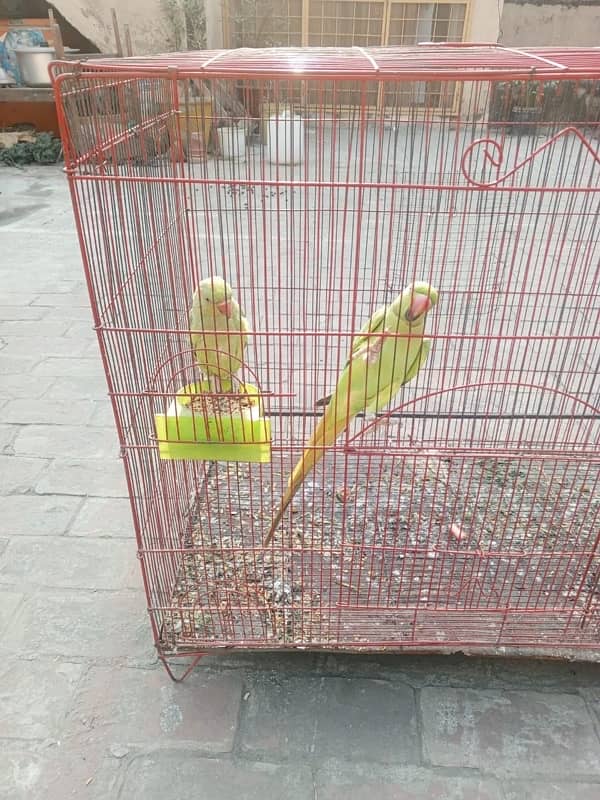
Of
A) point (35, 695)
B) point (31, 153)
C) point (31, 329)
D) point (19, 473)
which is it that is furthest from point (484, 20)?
point (35, 695)

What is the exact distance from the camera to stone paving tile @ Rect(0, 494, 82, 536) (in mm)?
2348

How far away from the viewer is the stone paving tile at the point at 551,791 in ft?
5.10

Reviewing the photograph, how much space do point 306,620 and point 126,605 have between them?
65cm

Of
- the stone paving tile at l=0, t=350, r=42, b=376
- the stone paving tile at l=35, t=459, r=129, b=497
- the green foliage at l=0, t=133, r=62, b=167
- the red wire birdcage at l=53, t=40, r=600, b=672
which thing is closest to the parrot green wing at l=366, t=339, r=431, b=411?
the red wire birdcage at l=53, t=40, r=600, b=672

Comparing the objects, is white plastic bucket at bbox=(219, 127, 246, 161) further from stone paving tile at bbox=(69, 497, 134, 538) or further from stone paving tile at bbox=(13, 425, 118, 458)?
stone paving tile at bbox=(69, 497, 134, 538)

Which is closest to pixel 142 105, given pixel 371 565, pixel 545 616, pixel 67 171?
pixel 67 171

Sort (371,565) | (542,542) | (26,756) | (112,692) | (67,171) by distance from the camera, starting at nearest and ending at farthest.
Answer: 1. (67,171)
2. (26,756)
3. (112,692)
4. (371,565)
5. (542,542)

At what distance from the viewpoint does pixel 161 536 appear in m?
1.86

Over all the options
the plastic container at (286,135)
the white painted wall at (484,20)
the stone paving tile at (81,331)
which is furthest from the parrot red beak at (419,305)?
the white painted wall at (484,20)

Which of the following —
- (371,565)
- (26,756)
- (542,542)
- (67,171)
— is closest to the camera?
(67,171)

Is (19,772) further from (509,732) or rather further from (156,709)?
(509,732)

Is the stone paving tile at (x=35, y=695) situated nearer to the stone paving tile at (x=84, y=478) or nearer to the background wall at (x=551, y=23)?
the stone paving tile at (x=84, y=478)

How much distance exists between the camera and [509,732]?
1702 mm

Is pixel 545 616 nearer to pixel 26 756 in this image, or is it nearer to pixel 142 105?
pixel 26 756
